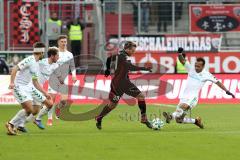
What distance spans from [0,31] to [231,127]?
55.2 feet

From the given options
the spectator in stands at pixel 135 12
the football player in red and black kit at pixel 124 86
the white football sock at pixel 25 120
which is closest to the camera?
the white football sock at pixel 25 120

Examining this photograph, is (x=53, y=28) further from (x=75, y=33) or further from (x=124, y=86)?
(x=124, y=86)

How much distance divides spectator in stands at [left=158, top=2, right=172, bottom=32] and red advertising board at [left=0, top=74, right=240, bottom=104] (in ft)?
21.4

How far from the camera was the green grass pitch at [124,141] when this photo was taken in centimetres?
1368

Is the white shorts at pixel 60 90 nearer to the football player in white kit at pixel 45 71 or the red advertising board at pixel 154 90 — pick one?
the red advertising board at pixel 154 90

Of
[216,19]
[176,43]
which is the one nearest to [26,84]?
[176,43]

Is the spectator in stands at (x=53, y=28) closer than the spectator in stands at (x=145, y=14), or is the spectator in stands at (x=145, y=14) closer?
the spectator in stands at (x=53, y=28)

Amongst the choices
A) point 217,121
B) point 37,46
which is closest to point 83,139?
point 37,46

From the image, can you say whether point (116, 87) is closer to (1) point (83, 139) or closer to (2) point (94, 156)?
(1) point (83, 139)

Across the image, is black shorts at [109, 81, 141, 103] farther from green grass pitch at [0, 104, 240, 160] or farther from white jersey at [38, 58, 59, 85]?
white jersey at [38, 58, 59, 85]

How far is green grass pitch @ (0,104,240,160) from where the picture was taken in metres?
13.7

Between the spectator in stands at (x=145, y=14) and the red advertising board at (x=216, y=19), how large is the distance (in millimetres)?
1949

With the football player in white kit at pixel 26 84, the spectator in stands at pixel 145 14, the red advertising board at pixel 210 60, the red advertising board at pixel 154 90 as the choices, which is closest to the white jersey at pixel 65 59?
the football player in white kit at pixel 26 84

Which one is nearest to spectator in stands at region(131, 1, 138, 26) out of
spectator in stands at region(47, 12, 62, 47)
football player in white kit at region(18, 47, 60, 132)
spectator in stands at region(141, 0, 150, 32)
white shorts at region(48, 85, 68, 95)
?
spectator in stands at region(141, 0, 150, 32)
